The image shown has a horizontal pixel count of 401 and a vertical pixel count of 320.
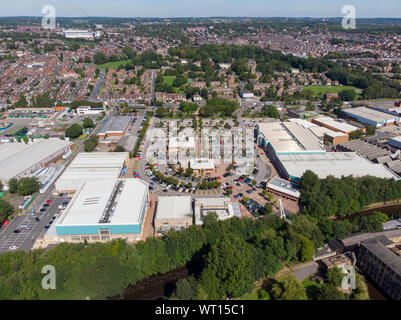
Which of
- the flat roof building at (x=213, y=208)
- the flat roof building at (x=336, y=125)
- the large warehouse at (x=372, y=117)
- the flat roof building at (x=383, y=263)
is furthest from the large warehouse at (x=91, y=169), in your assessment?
the large warehouse at (x=372, y=117)

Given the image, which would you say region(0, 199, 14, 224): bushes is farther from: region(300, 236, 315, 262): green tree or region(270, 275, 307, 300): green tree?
region(300, 236, 315, 262): green tree

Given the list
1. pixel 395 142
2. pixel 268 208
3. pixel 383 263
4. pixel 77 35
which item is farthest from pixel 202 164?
pixel 77 35

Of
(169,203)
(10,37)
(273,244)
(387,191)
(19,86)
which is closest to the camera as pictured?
(273,244)

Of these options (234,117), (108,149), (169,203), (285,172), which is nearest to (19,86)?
(108,149)

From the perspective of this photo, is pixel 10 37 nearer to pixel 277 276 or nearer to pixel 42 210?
pixel 42 210

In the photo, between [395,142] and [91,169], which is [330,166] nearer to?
[395,142]

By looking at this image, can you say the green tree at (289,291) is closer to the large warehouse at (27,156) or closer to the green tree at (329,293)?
the green tree at (329,293)

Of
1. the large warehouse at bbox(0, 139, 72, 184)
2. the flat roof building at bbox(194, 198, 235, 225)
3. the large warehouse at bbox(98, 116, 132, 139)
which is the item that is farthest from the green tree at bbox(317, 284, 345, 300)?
the large warehouse at bbox(98, 116, 132, 139)
